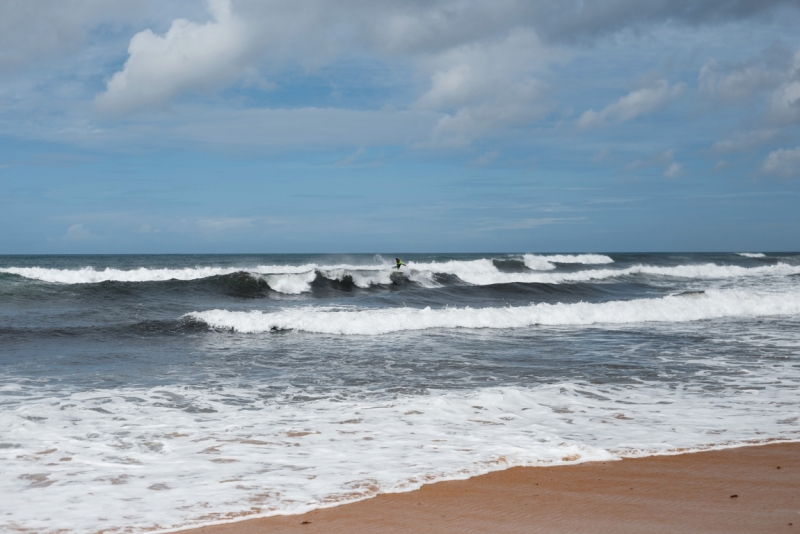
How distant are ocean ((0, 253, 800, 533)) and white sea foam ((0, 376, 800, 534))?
0.08 feet

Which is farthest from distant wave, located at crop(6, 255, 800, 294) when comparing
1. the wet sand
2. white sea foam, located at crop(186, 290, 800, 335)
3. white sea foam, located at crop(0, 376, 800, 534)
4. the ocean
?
the wet sand

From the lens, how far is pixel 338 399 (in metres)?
7.13

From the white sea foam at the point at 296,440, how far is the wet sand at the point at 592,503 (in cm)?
21

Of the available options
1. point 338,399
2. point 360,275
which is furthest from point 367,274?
point 338,399

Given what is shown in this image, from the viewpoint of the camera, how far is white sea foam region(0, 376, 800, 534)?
3992 millimetres

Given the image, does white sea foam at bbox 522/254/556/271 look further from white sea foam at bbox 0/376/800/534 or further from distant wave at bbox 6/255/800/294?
white sea foam at bbox 0/376/800/534

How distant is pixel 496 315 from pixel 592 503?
11144 mm

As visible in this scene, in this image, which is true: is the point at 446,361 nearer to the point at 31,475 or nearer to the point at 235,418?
the point at 235,418

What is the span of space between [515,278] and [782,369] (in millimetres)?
25264

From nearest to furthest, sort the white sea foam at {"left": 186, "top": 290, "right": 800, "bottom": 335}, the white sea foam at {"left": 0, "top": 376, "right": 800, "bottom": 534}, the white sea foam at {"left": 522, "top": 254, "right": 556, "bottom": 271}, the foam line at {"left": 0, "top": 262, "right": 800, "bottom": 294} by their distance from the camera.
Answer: the white sea foam at {"left": 0, "top": 376, "right": 800, "bottom": 534} → the white sea foam at {"left": 186, "top": 290, "right": 800, "bottom": 335} → the foam line at {"left": 0, "top": 262, "right": 800, "bottom": 294} → the white sea foam at {"left": 522, "top": 254, "right": 556, "bottom": 271}

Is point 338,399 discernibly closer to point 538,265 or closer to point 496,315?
point 496,315

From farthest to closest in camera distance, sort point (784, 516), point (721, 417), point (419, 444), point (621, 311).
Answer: point (621, 311), point (721, 417), point (419, 444), point (784, 516)

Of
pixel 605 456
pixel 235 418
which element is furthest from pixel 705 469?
pixel 235 418

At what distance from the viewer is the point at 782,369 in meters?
8.83
